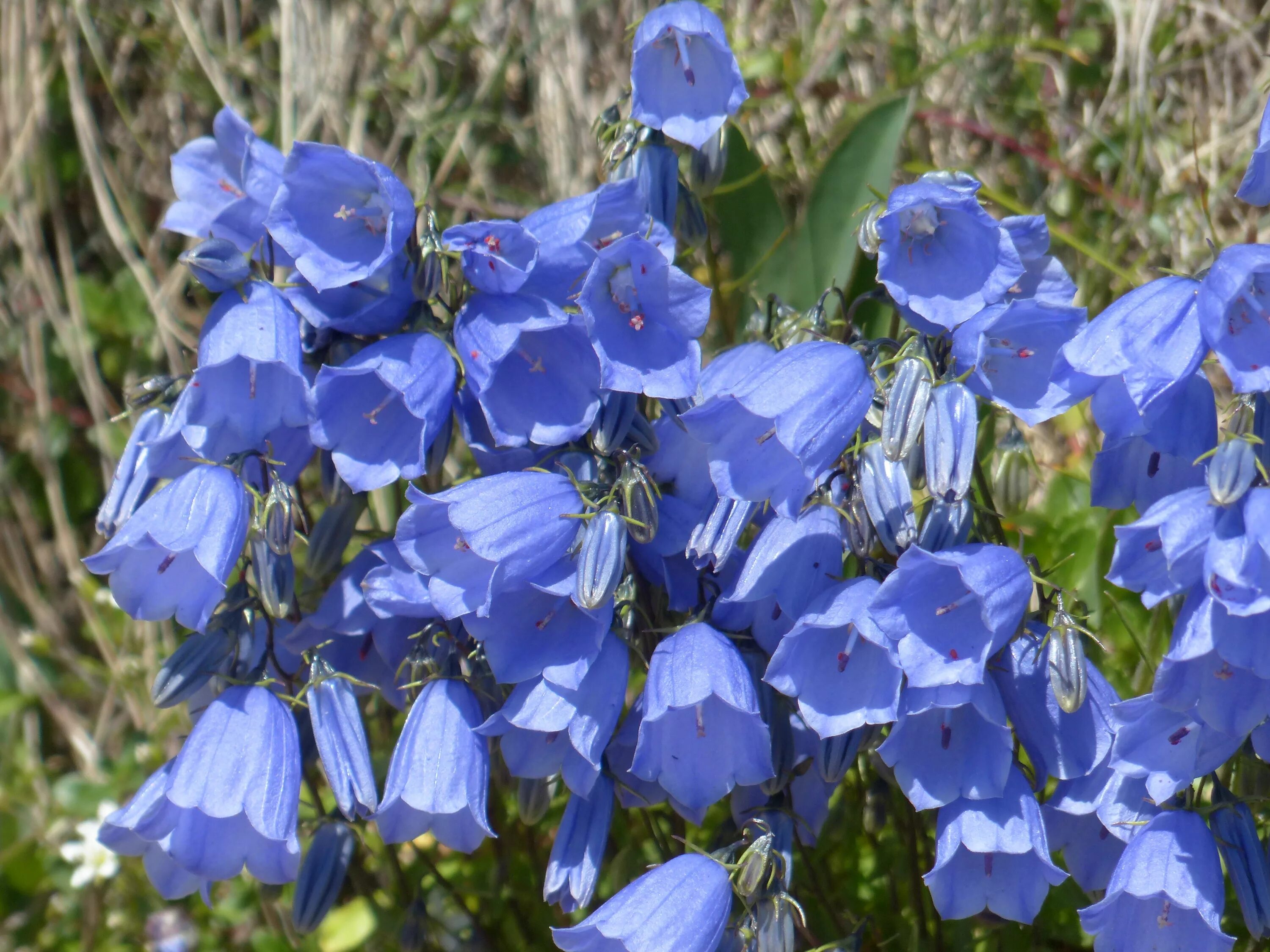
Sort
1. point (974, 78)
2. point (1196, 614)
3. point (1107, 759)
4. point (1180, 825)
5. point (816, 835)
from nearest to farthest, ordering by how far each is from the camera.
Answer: point (1196, 614) → point (1180, 825) → point (1107, 759) → point (816, 835) → point (974, 78)

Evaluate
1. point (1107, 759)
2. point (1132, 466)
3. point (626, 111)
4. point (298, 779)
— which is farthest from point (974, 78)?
point (298, 779)

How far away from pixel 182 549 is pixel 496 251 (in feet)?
2.14

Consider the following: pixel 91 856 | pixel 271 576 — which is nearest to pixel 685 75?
pixel 271 576

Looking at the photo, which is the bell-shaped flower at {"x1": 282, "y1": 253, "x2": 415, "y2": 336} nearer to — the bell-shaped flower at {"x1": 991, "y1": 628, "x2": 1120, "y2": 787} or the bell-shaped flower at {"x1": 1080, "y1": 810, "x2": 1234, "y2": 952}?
the bell-shaped flower at {"x1": 991, "y1": 628, "x2": 1120, "y2": 787}

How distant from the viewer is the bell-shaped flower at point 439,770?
185cm

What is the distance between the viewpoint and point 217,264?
1.90 meters

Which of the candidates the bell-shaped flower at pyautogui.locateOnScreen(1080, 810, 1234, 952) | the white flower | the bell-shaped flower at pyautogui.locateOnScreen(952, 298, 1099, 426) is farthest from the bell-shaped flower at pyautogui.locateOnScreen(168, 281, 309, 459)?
the bell-shaped flower at pyautogui.locateOnScreen(1080, 810, 1234, 952)

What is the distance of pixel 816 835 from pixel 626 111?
1.37m

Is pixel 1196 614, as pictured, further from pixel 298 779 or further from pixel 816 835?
pixel 298 779

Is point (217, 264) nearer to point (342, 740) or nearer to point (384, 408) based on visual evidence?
point (384, 408)

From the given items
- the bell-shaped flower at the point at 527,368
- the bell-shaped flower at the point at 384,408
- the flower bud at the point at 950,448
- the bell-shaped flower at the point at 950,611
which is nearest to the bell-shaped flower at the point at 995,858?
the bell-shaped flower at the point at 950,611

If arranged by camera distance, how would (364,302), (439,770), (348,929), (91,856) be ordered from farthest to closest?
1. (91,856)
2. (348,929)
3. (364,302)
4. (439,770)

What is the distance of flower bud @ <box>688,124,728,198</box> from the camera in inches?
90.0

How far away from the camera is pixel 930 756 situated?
181cm
